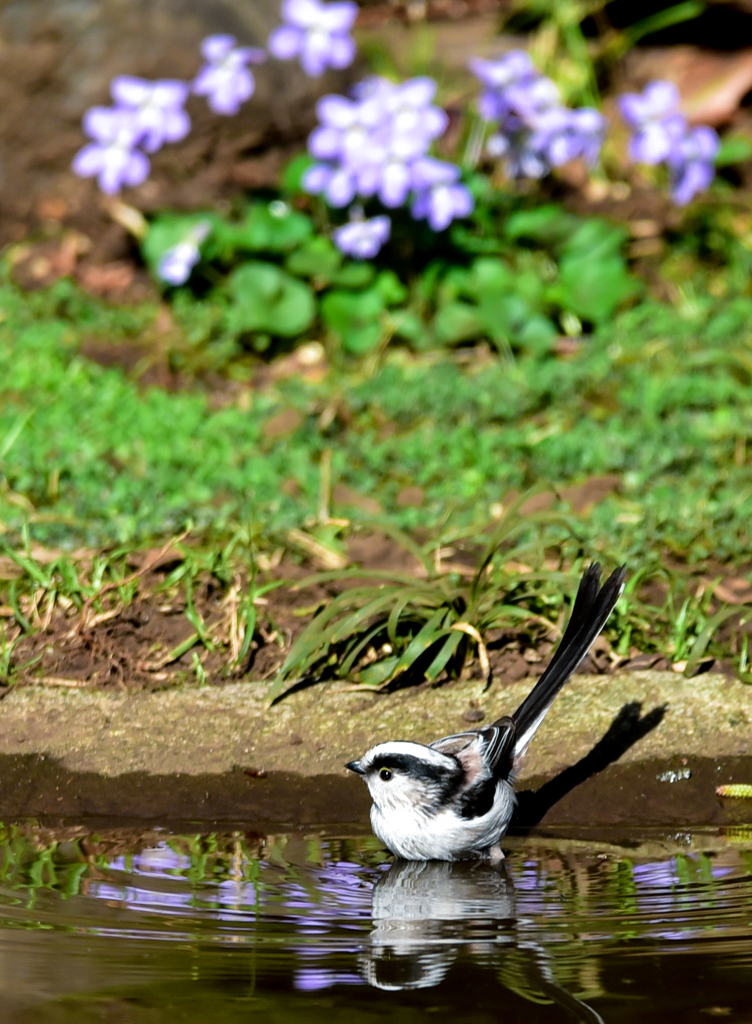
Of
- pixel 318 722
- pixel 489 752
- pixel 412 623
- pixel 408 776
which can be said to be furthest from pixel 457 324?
pixel 408 776

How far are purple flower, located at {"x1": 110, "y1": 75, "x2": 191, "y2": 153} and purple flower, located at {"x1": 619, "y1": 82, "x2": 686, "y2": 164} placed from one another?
1988 mm

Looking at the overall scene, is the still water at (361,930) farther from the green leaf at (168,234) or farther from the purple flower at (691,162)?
the purple flower at (691,162)

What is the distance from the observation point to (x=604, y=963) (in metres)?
2.17

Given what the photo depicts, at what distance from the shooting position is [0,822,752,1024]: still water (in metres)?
2.03

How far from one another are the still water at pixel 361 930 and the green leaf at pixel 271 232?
353 centimetres

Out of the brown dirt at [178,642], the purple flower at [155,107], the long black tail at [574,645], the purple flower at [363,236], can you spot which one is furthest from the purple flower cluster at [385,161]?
the long black tail at [574,645]

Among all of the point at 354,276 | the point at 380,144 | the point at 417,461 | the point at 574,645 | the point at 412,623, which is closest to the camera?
the point at 574,645

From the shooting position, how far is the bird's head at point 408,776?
9.14ft

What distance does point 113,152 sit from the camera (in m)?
6.01

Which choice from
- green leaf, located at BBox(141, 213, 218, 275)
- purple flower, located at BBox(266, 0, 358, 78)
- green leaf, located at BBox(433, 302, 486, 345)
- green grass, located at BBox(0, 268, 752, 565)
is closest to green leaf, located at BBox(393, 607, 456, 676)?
green grass, located at BBox(0, 268, 752, 565)

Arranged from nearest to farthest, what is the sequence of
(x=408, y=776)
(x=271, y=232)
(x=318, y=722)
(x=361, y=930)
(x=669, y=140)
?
1. (x=361, y=930)
2. (x=408, y=776)
3. (x=318, y=722)
4. (x=271, y=232)
5. (x=669, y=140)

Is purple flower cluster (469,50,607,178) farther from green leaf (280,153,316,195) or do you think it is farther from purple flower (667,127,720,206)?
green leaf (280,153,316,195)

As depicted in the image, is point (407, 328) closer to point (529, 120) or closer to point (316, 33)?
point (529, 120)

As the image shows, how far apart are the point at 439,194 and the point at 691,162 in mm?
1252
